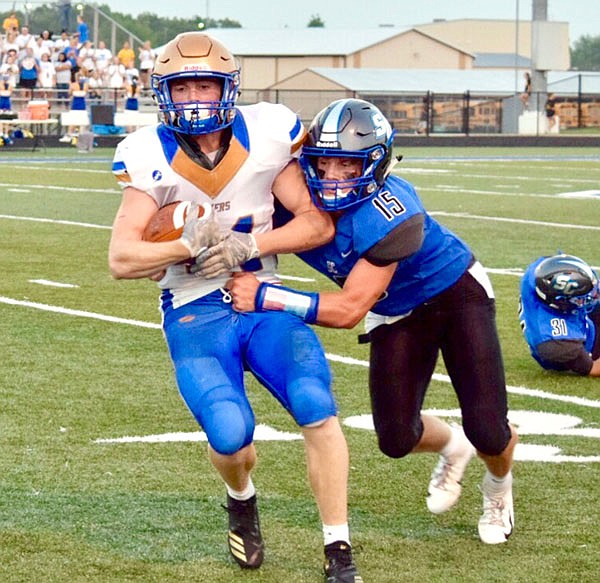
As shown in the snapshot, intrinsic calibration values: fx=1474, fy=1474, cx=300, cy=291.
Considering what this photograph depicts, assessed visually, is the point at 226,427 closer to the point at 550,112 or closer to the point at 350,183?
the point at 350,183

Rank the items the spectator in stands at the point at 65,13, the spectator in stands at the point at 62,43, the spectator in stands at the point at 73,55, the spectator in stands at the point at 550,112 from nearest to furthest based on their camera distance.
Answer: the spectator in stands at the point at 73,55 → the spectator in stands at the point at 62,43 → the spectator in stands at the point at 65,13 → the spectator in stands at the point at 550,112

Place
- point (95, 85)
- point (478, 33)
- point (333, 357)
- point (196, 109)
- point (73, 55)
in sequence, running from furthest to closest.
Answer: point (478, 33)
point (95, 85)
point (73, 55)
point (333, 357)
point (196, 109)

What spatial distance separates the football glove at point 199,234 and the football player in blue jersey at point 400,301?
4 cm

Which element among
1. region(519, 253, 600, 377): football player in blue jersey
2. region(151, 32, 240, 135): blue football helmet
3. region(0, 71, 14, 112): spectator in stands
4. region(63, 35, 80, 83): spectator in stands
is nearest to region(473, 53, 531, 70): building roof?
region(63, 35, 80, 83): spectator in stands

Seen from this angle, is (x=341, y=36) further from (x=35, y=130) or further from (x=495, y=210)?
(x=495, y=210)

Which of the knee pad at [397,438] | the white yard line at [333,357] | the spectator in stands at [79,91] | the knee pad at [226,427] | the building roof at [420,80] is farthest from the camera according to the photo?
the building roof at [420,80]

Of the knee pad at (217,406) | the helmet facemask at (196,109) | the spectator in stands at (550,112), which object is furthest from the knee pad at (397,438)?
the spectator in stands at (550,112)

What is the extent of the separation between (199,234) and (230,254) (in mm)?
124

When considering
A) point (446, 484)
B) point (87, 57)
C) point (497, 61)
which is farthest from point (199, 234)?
point (497, 61)

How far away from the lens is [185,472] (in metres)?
5.32

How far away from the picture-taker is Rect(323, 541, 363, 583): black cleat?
160 inches

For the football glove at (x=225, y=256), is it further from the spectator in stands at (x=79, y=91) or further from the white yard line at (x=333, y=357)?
the spectator in stands at (x=79, y=91)

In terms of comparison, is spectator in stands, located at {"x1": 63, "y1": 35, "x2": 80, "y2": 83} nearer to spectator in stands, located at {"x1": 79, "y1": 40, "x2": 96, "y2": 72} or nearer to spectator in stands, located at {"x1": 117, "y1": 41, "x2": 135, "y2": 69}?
spectator in stands, located at {"x1": 79, "y1": 40, "x2": 96, "y2": 72}

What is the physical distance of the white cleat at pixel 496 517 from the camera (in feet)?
15.0
